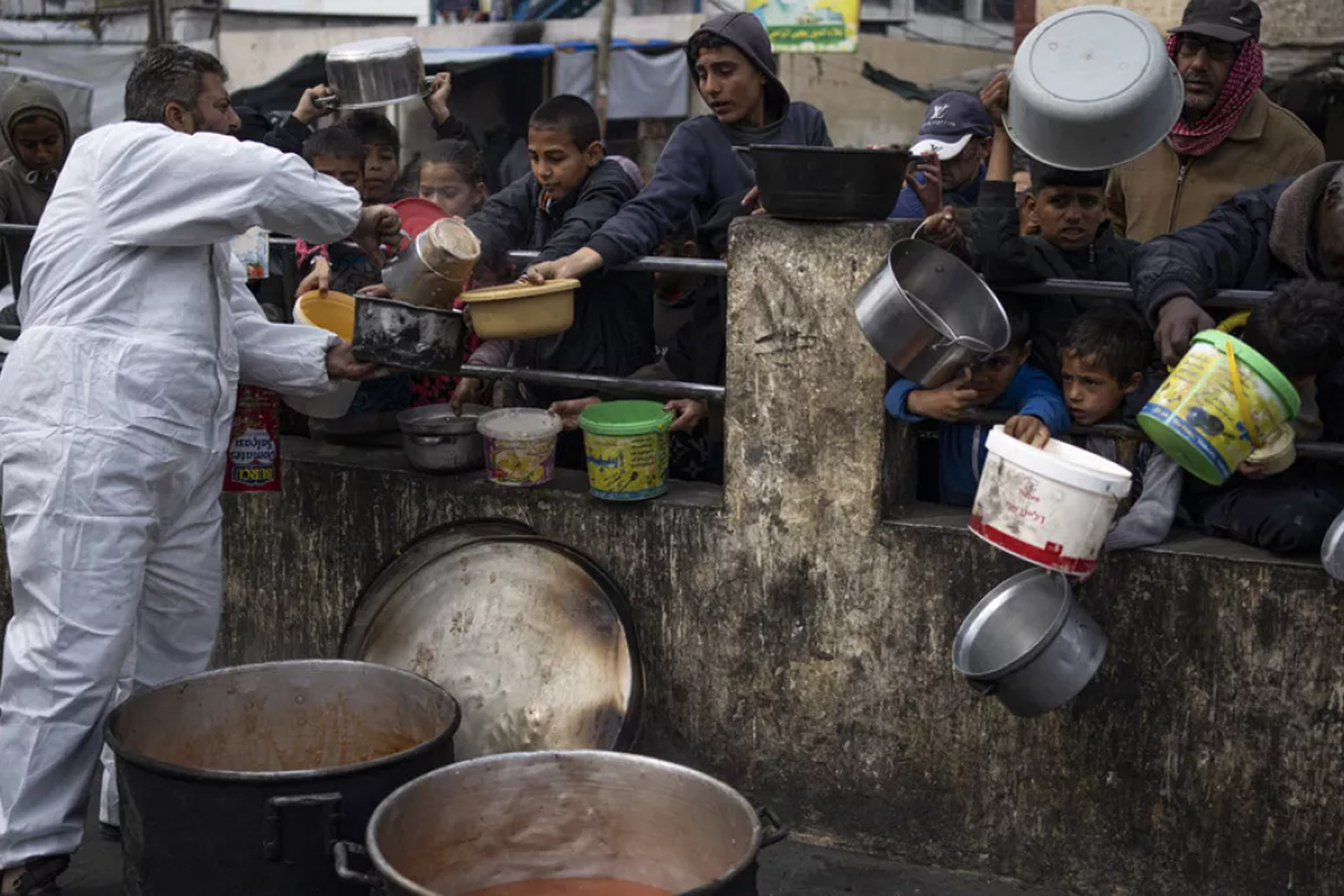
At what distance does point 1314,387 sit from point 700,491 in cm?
157

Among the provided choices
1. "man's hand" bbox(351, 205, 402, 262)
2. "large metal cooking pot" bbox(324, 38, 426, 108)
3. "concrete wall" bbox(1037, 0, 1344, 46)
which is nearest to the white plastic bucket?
"man's hand" bbox(351, 205, 402, 262)

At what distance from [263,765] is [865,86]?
1747cm

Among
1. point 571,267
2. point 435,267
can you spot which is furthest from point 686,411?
point 435,267

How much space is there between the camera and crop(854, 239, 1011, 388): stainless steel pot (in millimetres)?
3248

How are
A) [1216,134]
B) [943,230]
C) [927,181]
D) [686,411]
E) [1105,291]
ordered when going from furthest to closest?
[1216,134], [927,181], [686,411], [943,230], [1105,291]

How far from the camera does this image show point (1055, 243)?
151 inches

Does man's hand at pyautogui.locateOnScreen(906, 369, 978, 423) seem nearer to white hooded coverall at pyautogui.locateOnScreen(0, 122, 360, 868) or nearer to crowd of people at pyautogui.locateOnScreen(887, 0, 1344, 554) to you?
crowd of people at pyautogui.locateOnScreen(887, 0, 1344, 554)

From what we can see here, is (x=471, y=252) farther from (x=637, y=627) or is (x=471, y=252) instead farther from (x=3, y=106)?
(x=3, y=106)

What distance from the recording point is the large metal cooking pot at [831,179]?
3.53 metres

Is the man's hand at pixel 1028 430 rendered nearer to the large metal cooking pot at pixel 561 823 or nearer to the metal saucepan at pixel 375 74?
the large metal cooking pot at pixel 561 823

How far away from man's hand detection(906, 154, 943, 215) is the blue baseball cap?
10.2 inches

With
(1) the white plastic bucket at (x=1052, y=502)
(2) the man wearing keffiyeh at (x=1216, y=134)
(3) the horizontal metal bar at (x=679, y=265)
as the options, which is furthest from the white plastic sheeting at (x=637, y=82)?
(1) the white plastic bucket at (x=1052, y=502)

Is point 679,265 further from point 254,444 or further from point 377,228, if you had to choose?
point 254,444

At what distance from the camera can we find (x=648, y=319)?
438 cm
